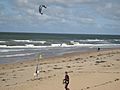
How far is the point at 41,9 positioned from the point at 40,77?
5317 mm

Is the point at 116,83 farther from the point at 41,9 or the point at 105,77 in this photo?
the point at 41,9

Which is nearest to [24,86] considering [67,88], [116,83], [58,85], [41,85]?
[41,85]

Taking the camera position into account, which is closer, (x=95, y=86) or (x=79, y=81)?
(x=95, y=86)

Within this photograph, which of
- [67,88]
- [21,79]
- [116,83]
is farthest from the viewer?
[21,79]

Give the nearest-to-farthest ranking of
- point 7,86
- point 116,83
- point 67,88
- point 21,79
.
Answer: point 67,88, point 116,83, point 7,86, point 21,79

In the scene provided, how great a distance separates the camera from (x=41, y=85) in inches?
642

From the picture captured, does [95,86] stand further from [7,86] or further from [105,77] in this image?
[7,86]

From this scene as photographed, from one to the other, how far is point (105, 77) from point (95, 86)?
106 inches

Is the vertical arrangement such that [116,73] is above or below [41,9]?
below

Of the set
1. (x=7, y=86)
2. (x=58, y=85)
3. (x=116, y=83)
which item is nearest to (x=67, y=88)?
(x=58, y=85)

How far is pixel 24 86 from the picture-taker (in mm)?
16391

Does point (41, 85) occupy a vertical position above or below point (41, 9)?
below

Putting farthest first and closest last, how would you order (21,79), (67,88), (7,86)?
(21,79) < (7,86) < (67,88)

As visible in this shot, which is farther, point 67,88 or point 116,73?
point 116,73
